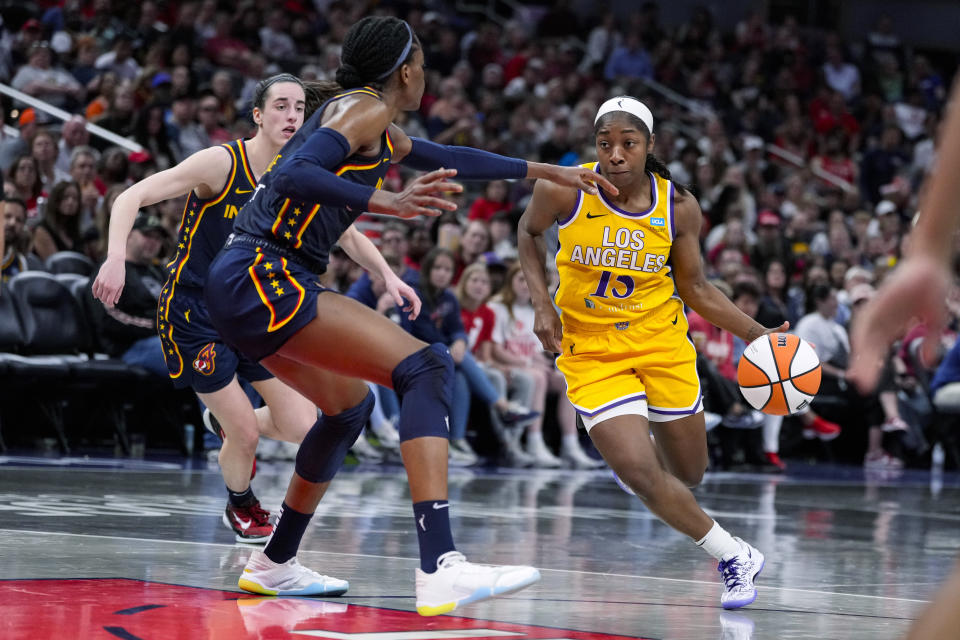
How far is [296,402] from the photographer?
6.38m

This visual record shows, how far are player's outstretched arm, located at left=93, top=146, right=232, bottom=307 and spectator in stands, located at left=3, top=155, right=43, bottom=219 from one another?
5.56 metres

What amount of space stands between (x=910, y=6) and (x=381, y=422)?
18.1 meters

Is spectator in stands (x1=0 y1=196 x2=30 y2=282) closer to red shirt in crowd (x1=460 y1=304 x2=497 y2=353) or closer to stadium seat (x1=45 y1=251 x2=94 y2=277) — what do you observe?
stadium seat (x1=45 y1=251 x2=94 y2=277)

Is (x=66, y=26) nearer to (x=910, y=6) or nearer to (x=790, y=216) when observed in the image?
(x=790, y=216)

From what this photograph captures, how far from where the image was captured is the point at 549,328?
5629 mm

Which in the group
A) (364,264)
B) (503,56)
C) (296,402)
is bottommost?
(296,402)

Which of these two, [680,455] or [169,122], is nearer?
[680,455]

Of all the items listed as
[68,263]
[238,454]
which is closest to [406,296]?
[238,454]

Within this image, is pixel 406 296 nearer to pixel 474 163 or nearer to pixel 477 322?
pixel 474 163

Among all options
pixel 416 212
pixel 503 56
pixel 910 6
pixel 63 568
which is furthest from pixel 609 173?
pixel 910 6

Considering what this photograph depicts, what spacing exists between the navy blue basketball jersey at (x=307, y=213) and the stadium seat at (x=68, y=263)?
6741mm

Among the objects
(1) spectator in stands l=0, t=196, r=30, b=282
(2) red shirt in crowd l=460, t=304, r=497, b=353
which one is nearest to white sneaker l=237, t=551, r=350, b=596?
(1) spectator in stands l=0, t=196, r=30, b=282

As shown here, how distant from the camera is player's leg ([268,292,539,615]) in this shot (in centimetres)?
410

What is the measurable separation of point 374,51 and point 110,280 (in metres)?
1.57
